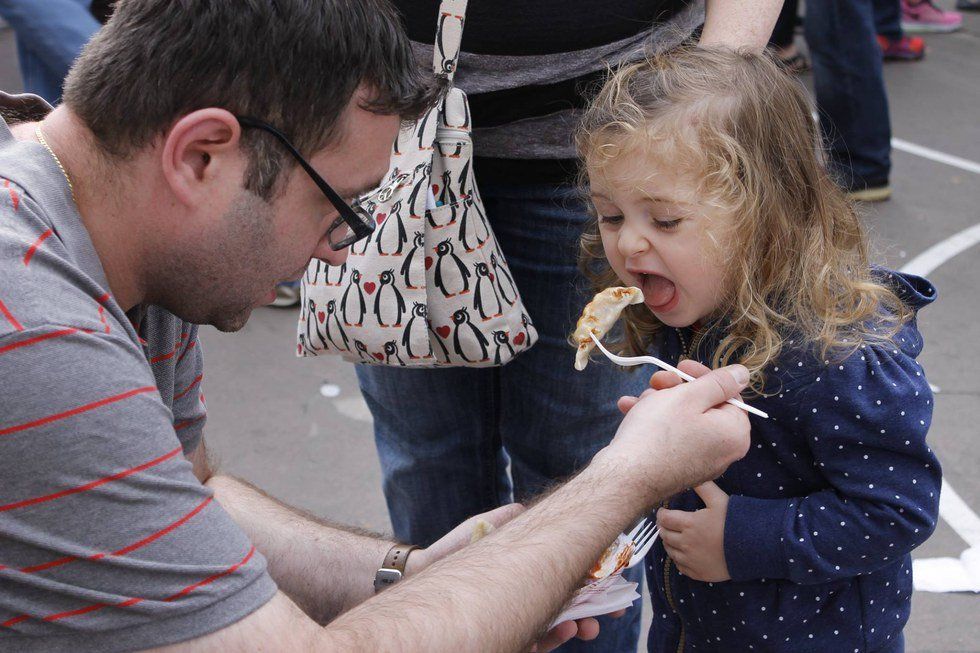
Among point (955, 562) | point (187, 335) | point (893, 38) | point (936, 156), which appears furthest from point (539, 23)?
point (893, 38)

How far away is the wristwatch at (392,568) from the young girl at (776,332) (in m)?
0.46

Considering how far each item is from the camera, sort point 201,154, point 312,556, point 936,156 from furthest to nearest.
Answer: point 936,156
point 312,556
point 201,154

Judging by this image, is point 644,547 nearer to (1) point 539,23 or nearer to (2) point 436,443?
(2) point 436,443

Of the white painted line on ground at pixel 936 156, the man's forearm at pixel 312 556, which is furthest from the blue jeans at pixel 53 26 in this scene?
the white painted line on ground at pixel 936 156

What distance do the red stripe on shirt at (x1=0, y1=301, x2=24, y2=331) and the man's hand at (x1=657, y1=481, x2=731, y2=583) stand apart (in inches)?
40.6

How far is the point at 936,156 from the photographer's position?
5844 mm

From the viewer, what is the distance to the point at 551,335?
81.8 inches

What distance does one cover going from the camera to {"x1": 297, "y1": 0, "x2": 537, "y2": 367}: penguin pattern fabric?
6.15 ft

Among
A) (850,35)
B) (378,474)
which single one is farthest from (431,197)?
(850,35)

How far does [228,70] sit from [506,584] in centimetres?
75

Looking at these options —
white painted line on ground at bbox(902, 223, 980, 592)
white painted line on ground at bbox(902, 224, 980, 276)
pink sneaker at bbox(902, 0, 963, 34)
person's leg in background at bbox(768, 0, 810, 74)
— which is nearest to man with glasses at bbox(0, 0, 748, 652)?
white painted line on ground at bbox(902, 223, 980, 592)

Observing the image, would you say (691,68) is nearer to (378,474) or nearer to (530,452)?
(530,452)

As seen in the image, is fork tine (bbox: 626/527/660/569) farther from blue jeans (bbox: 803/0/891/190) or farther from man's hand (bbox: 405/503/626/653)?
blue jeans (bbox: 803/0/891/190)

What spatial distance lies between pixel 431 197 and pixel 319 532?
0.64 m
